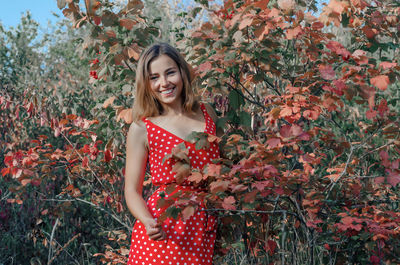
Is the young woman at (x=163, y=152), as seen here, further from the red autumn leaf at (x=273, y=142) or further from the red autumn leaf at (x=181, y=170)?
the red autumn leaf at (x=273, y=142)

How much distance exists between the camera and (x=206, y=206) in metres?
2.19

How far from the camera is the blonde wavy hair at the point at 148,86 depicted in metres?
2.26

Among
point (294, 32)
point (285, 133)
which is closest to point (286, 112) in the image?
point (285, 133)

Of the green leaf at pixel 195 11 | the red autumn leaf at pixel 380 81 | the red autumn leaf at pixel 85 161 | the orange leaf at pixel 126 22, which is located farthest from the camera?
the red autumn leaf at pixel 85 161

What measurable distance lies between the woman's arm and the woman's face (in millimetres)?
181

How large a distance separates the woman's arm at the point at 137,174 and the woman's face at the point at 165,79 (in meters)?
0.18

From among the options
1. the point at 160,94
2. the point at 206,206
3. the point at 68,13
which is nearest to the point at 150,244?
the point at 206,206

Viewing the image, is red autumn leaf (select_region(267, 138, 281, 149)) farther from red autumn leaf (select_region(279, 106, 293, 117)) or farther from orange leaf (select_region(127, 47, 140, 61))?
orange leaf (select_region(127, 47, 140, 61))

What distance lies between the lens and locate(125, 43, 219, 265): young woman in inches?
79.8

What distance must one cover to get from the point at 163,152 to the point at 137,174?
0.16m

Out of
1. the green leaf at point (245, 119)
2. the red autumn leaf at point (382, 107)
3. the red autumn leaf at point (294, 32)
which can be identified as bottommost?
the green leaf at point (245, 119)

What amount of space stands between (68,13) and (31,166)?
1.22 metres

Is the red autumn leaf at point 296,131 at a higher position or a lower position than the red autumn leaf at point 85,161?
higher

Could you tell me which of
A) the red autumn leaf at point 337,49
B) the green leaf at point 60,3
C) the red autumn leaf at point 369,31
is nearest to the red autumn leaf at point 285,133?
the red autumn leaf at point 337,49
